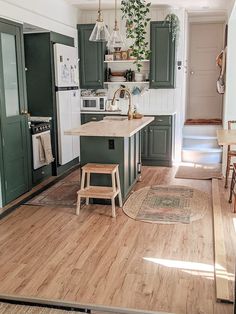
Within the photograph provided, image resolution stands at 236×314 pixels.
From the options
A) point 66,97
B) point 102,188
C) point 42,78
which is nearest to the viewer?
Answer: point 102,188

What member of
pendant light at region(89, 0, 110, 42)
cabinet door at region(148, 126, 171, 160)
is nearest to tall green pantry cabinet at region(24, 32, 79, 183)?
pendant light at region(89, 0, 110, 42)

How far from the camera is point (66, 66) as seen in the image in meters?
6.11

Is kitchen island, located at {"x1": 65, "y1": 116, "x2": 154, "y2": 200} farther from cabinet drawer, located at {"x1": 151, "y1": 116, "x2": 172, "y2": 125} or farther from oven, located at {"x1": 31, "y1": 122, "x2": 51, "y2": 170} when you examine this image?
cabinet drawer, located at {"x1": 151, "y1": 116, "x2": 172, "y2": 125}

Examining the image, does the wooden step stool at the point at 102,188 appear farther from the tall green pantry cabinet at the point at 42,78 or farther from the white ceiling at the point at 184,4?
the white ceiling at the point at 184,4

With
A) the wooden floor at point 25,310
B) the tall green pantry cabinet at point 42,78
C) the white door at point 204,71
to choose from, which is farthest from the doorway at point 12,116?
the white door at point 204,71

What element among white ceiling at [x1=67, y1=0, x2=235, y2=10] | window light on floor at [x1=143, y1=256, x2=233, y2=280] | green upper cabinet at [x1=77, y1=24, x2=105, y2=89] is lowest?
window light on floor at [x1=143, y1=256, x2=233, y2=280]

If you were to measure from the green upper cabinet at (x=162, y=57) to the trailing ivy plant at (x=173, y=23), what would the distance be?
53mm

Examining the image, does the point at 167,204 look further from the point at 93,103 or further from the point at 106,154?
the point at 93,103

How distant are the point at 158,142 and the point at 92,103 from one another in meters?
1.43

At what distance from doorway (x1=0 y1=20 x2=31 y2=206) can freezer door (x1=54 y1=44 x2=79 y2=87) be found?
99cm

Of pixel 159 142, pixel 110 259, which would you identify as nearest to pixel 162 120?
pixel 159 142

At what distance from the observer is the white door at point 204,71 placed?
830 cm

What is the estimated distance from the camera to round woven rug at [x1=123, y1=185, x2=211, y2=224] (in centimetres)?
425

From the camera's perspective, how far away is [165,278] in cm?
296
